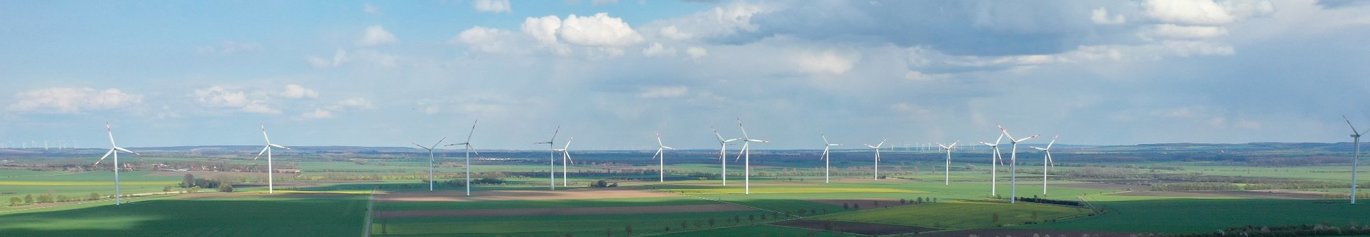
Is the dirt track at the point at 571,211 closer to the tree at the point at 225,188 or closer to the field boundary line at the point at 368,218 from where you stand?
the field boundary line at the point at 368,218

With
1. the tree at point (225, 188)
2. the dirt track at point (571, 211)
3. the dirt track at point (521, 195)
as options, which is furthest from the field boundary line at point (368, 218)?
the tree at point (225, 188)

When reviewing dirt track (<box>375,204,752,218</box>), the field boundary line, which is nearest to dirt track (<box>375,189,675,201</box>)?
the field boundary line

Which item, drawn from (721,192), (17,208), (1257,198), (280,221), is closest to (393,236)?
(280,221)

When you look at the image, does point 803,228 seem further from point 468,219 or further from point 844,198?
point 844,198

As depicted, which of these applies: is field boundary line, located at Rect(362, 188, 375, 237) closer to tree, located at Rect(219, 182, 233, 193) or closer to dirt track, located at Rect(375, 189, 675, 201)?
dirt track, located at Rect(375, 189, 675, 201)

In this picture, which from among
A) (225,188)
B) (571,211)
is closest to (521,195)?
(571,211)

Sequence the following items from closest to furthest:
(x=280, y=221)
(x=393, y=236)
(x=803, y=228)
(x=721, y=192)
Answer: (x=393, y=236), (x=803, y=228), (x=280, y=221), (x=721, y=192)

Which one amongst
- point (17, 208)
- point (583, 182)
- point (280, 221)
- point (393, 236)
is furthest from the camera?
point (583, 182)

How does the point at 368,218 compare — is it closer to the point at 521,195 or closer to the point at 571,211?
the point at 571,211
